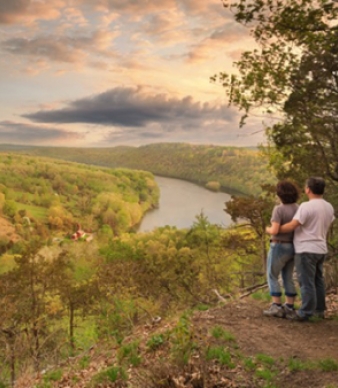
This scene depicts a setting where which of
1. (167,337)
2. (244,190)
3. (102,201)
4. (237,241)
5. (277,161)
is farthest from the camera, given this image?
(244,190)

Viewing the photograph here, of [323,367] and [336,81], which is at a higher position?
[336,81]

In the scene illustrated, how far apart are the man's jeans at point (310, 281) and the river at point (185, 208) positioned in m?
84.8

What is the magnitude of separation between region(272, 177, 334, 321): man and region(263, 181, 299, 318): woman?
0.13 meters

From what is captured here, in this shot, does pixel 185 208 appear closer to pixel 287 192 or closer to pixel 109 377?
pixel 287 192

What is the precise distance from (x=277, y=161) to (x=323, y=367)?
12392mm

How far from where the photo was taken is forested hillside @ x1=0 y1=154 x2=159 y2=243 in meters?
110

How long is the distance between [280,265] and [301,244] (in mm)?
545

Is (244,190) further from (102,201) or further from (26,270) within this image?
(26,270)

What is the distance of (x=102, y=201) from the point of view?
127 metres

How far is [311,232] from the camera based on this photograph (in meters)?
6.55

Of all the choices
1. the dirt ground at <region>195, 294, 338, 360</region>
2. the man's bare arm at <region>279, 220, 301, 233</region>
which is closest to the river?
the dirt ground at <region>195, 294, 338, 360</region>

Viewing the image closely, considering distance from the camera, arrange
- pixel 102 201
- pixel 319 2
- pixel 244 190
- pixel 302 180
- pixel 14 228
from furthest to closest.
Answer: pixel 244 190 → pixel 102 201 → pixel 14 228 → pixel 302 180 → pixel 319 2

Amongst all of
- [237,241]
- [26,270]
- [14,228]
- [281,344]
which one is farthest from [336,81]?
[14,228]

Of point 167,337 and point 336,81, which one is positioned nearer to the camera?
point 167,337
